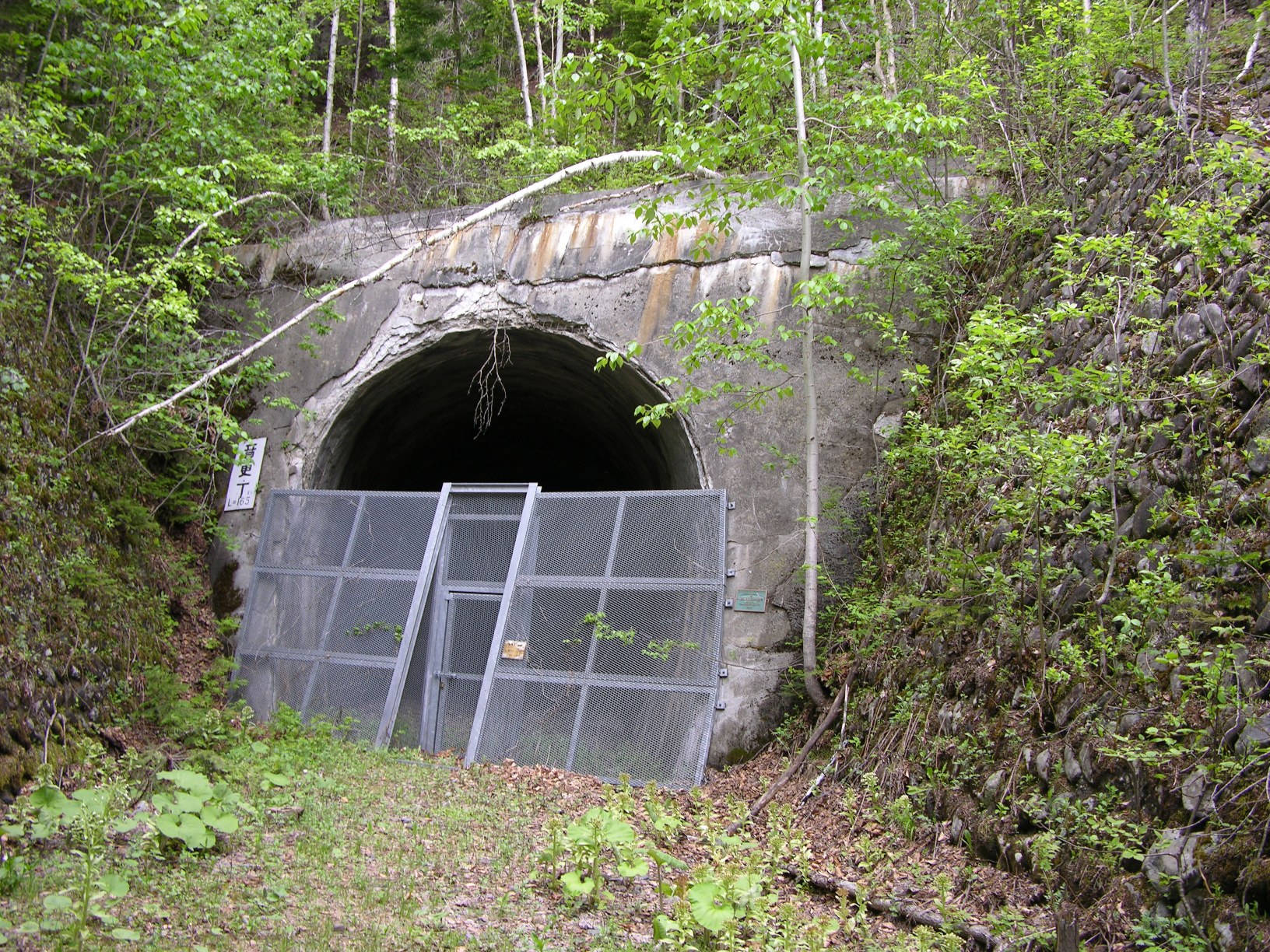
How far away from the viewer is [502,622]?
23.9 ft

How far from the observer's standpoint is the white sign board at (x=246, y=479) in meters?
8.58

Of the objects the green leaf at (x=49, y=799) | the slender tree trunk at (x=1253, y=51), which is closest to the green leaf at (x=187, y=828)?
the green leaf at (x=49, y=799)

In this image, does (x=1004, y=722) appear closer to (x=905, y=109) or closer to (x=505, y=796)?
(x=505, y=796)

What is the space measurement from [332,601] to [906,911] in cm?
554

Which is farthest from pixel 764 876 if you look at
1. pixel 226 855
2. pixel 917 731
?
pixel 226 855

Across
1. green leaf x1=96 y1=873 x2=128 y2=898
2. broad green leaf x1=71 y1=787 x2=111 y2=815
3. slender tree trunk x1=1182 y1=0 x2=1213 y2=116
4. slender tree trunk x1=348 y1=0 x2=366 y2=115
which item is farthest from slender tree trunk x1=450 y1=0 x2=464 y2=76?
green leaf x1=96 y1=873 x2=128 y2=898

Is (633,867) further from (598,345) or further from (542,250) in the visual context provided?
(542,250)

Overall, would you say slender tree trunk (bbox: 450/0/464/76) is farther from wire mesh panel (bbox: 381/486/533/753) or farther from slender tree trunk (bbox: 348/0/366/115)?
wire mesh panel (bbox: 381/486/533/753)

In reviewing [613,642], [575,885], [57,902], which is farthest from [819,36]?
[57,902]

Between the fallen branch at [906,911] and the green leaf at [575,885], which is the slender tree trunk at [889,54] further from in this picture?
the green leaf at [575,885]

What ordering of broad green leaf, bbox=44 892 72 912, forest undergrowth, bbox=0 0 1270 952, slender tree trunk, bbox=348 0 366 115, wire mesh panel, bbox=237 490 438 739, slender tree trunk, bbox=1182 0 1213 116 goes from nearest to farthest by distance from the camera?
broad green leaf, bbox=44 892 72 912 < forest undergrowth, bbox=0 0 1270 952 < slender tree trunk, bbox=1182 0 1213 116 < wire mesh panel, bbox=237 490 438 739 < slender tree trunk, bbox=348 0 366 115

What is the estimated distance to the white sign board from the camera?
858cm

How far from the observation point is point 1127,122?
21.5 ft

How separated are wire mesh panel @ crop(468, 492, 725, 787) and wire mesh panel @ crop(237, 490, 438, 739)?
107 centimetres
